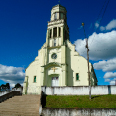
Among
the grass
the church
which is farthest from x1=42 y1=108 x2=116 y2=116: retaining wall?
the church

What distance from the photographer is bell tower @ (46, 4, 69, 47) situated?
27.6 meters

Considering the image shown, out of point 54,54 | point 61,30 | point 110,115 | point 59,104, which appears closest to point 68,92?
point 59,104

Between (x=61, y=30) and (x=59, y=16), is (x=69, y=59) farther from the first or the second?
(x=59, y=16)

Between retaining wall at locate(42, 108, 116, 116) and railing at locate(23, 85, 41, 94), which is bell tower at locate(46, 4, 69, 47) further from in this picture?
retaining wall at locate(42, 108, 116, 116)

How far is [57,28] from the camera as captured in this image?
28.6 m

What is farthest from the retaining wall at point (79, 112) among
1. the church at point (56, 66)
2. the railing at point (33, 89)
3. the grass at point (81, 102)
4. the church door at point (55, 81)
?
the railing at point (33, 89)

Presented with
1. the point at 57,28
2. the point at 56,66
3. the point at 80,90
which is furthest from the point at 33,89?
the point at 57,28

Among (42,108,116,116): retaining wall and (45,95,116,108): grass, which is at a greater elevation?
(45,95,116,108): grass

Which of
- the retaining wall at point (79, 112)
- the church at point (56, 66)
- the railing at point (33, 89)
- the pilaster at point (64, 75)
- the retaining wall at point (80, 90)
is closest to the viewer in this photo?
the retaining wall at point (79, 112)

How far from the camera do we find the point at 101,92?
53.8ft

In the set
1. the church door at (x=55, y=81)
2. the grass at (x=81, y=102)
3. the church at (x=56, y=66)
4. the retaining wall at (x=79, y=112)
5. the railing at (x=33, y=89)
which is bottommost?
the retaining wall at (x=79, y=112)

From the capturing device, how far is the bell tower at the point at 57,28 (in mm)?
27578

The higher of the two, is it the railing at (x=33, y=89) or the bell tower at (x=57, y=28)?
the bell tower at (x=57, y=28)

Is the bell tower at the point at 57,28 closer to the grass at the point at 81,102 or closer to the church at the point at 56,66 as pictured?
the church at the point at 56,66
